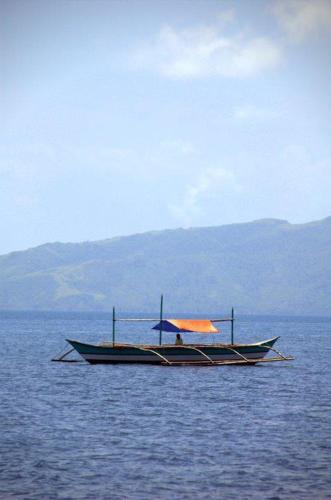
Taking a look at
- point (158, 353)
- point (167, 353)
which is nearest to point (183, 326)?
point (167, 353)

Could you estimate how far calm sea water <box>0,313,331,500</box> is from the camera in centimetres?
3388

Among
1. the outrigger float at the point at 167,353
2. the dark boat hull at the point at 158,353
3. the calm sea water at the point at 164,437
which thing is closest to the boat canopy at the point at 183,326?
the outrigger float at the point at 167,353

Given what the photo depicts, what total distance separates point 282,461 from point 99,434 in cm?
1060

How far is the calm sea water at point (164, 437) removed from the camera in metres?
33.9

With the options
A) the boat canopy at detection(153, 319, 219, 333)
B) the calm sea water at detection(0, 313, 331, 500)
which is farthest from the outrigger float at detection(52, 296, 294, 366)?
the calm sea water at detection(0, 313, 331, 500)

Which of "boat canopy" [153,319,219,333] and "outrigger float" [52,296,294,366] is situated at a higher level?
"boat canopy" [153,319,219,333]

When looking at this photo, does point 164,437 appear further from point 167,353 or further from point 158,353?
point 167,353

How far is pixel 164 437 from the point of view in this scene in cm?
4472

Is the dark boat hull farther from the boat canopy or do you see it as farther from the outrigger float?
the boat canopy

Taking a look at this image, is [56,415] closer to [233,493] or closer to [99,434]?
[99,434]

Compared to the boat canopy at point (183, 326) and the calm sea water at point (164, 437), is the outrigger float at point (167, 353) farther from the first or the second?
the calm sea water at point (164, 437)

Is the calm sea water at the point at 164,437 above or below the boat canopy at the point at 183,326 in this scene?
below

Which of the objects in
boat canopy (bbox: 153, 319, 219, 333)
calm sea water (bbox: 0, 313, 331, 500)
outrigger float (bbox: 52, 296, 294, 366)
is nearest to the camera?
calm sea water (bbox: 0, 313, 331, 500)

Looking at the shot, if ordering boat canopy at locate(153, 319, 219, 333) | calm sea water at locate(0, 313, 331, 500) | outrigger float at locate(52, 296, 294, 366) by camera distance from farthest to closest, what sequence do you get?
boat canopy at locate(153, 319, 219, 333) → outrigger float at locate(52, 296, 294, 366) → calm sea water at locate(0, 313, 331, 500)
